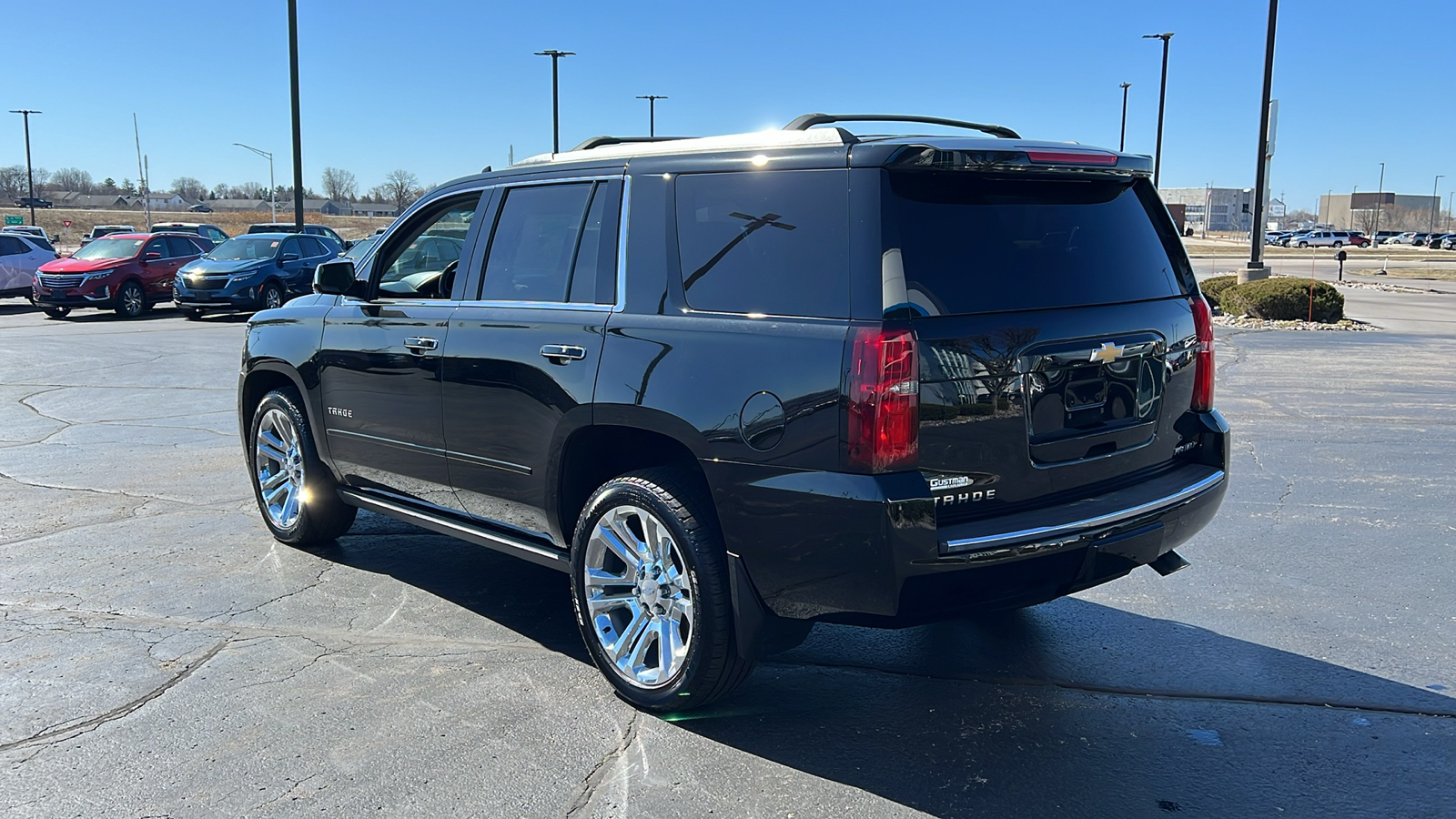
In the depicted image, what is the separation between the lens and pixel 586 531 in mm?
4223

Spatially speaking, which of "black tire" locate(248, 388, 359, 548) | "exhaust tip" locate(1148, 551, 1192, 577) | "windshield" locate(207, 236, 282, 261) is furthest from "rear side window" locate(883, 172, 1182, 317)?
"windshield" locate(207, 236, 282, 261)

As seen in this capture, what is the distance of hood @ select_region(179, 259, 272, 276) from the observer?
2181cm

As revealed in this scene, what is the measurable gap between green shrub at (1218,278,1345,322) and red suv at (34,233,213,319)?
21.2m

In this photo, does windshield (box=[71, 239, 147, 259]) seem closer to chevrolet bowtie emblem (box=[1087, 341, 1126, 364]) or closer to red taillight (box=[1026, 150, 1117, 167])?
red taillight (box=[1026, 150, 1117, 167])

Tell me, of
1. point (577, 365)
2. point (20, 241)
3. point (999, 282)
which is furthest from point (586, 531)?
point (20, 241)

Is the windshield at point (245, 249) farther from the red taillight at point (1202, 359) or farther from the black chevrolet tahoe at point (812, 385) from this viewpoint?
the red taillight at point (1202, 359)

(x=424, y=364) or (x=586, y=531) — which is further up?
(x=424, y=364)

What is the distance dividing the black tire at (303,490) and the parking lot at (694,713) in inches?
5.4

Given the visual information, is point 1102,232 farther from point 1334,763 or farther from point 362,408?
point 362,408

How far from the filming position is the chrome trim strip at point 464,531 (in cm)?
452

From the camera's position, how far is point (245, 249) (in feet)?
74.4

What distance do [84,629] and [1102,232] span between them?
14.5 feet

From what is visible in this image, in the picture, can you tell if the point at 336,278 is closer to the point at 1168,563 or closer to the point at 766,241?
the point at 766,241

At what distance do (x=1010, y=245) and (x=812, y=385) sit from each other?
2.76 feet
